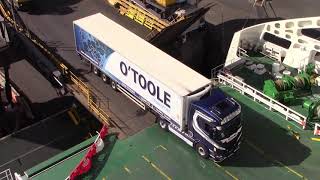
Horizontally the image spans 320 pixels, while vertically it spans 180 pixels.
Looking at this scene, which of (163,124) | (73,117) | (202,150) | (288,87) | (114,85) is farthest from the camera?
(73,117)

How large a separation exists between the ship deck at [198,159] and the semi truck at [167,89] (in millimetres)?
861

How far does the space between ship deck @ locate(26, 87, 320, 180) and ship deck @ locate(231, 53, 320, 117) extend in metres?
2.05

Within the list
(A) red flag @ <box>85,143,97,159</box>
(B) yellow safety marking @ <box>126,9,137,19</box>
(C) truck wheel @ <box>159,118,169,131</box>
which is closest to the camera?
(A) red flag @ <box>85,143,97,159</box>

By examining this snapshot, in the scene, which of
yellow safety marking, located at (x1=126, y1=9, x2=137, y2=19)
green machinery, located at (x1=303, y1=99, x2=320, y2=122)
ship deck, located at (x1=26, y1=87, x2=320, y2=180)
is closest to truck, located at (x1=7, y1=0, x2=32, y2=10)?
yellow safety marking, located at (x1=126, y1=9, x2=137, y2=19)

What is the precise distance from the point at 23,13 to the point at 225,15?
21452 mm

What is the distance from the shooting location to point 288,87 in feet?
100

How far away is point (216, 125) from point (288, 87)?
8588mm

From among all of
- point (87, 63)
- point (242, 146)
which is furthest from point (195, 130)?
point (87, 63)

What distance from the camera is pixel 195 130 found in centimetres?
2598

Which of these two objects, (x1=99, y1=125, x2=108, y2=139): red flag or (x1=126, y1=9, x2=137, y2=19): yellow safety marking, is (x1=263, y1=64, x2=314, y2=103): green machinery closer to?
(x1=99, y1=125, x2=108, y2=139): red flag

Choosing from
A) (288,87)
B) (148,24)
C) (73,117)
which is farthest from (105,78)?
(288,87)

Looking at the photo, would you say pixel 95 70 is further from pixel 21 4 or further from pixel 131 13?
pixel 21 4

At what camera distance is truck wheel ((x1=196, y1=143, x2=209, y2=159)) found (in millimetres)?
26011

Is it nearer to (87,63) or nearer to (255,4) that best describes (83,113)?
(87,63)
